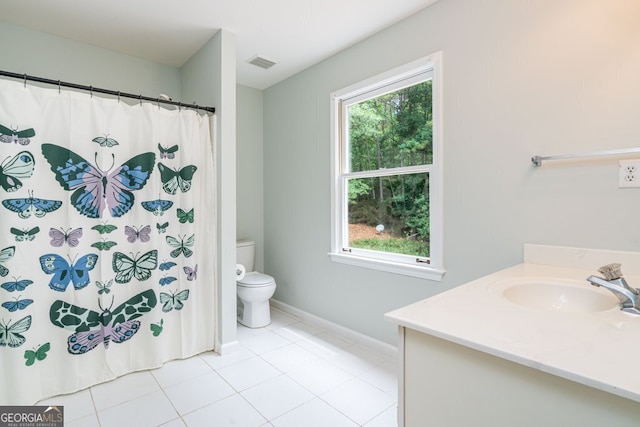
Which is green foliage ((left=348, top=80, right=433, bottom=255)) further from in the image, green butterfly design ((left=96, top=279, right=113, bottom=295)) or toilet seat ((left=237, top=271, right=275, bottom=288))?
green butterfly design ((left=96, top=279, right=113, bottom=295))

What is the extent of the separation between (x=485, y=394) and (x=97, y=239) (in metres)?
2.14

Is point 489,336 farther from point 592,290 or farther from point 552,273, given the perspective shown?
point 552,273

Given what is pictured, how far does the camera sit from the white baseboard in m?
2.29

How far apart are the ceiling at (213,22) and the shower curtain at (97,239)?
0.65 m

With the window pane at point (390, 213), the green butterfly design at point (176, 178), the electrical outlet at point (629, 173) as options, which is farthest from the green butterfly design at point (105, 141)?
the electrical outlet at point (629, 173)

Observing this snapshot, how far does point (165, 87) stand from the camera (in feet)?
9.71

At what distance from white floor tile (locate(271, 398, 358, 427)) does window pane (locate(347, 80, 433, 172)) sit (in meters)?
1.61

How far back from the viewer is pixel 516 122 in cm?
165

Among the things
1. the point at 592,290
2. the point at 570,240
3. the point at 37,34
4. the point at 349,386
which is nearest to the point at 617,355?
the point at 592,290

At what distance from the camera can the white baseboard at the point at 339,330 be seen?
7.50 feet

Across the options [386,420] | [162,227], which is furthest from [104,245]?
[386,420]

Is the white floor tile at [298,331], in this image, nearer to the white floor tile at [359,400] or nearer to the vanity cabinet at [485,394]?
the white floor tile at [359,400]

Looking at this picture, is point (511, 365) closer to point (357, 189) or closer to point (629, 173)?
point (629, 173)

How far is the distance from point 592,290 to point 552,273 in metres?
0.21
